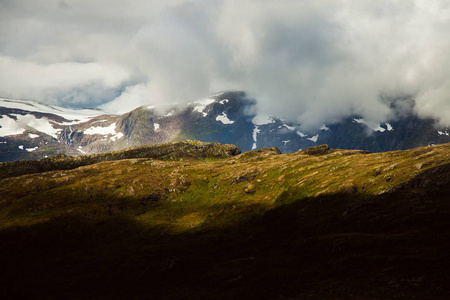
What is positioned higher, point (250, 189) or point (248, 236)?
point (250, 189)

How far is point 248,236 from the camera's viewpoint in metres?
108

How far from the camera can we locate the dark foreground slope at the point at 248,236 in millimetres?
51344

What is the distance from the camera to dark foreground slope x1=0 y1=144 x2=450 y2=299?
5134 centimetres

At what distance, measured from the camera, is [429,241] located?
52312 mm

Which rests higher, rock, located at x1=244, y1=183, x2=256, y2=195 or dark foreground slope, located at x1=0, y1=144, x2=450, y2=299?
rock, located at x1=244, y1=183, x2=256, y2=195

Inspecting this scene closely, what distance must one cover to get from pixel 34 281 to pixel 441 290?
123997mm

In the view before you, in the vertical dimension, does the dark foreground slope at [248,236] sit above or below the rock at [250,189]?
below

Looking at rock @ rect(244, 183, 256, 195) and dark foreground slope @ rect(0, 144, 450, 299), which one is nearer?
dark foreground slope @ rect(0, 144, 450, 299)

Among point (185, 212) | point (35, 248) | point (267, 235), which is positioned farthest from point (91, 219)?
point (267, 235)

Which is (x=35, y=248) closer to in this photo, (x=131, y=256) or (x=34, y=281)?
(x=34, y=281)

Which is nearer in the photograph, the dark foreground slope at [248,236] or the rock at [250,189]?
the dark foreground slope at [248,236]

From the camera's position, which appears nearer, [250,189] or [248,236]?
[248,236]

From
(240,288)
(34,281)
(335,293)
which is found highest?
(335,293)

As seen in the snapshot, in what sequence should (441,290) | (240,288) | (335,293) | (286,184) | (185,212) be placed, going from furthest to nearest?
(185,212) < (286,184) < (240,288) < (335,293) < (441,290)
